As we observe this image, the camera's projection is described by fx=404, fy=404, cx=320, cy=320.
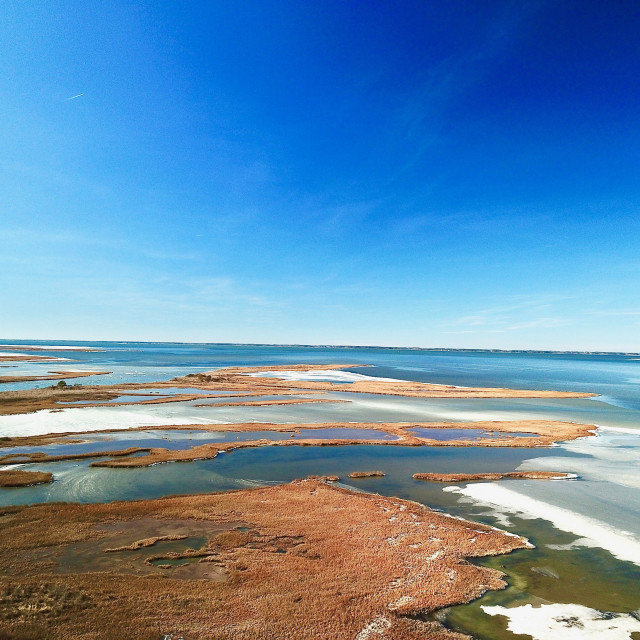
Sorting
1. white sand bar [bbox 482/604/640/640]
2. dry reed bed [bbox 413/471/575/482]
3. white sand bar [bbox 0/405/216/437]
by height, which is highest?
white sand bar [bbox 482/604/640/640]

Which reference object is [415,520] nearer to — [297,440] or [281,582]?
[281,582]

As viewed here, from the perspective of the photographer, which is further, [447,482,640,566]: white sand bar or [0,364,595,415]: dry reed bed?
[0,364,595,415]: dry reed bed

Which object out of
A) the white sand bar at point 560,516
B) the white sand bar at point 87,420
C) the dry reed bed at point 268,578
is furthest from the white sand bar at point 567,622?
the white sand bar at point 87,420

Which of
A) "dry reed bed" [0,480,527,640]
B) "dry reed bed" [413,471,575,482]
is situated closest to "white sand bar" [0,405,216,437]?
"dry reed bed" [0,480,527,640]

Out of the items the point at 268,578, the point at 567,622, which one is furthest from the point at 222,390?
the point at 567,622

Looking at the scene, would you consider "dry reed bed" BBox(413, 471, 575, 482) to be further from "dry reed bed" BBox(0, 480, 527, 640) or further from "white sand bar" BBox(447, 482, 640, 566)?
"dry reed bed" BBox(0, 480, 527, 640)

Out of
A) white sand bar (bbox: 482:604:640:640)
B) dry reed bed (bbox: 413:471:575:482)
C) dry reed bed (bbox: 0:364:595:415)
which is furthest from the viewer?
dry reed bed (bbox: 0:364:595:415)

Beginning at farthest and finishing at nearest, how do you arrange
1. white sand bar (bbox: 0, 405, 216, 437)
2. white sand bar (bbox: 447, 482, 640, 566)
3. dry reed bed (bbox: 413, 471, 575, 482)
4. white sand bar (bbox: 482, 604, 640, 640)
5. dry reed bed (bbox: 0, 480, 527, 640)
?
white sand bar (bbox: 0, 405, 216, 437) < dry reed bed (bbox: 413, 471, 575, 482) < white sand bar (bbox: 447, 482, 640, 566) < white sand bar (bbox: 482, 604, 640, 640) < dry reed bed (bbox: 0, 480, 527, 640)

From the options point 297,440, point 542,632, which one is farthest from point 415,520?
point 297,440
